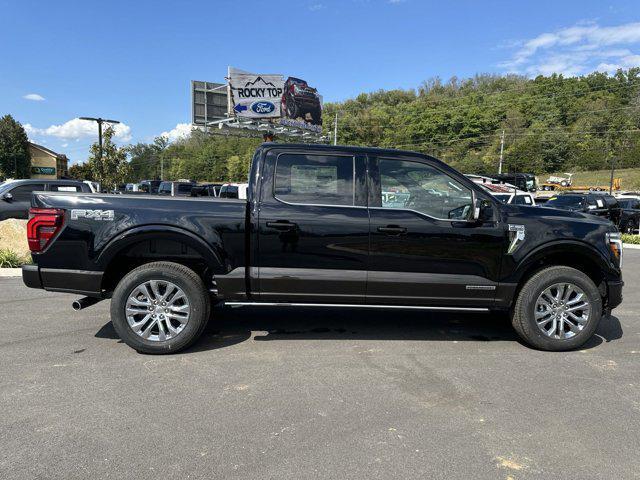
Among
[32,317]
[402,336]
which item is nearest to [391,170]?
[402,336]

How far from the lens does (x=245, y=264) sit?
4289 mm

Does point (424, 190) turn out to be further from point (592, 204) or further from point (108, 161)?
point (108, 161)

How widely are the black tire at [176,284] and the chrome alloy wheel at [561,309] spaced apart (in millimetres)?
3325

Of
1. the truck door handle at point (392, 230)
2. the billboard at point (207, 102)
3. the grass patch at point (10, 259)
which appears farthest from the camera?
the billboard at point (207, 102)

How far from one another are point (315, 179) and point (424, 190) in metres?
1.08

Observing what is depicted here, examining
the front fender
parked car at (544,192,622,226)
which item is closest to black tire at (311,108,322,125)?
parked car at (544,192,622,226)

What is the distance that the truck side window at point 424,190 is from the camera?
14.5 feet

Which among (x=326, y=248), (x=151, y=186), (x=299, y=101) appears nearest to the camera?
(x=326, y=248)

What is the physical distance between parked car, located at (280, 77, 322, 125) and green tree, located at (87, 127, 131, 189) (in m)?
12.1

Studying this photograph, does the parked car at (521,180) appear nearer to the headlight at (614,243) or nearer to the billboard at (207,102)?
the billboard at (207,102)

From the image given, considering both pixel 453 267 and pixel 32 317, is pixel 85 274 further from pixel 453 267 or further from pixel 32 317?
pixel 453 267

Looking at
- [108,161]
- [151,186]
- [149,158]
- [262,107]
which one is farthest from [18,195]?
[149,158]

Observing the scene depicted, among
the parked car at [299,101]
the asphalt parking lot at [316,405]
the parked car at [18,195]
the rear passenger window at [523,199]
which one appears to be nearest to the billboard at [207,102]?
→ the parked car at [299,101]

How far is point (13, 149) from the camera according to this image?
69.2m
